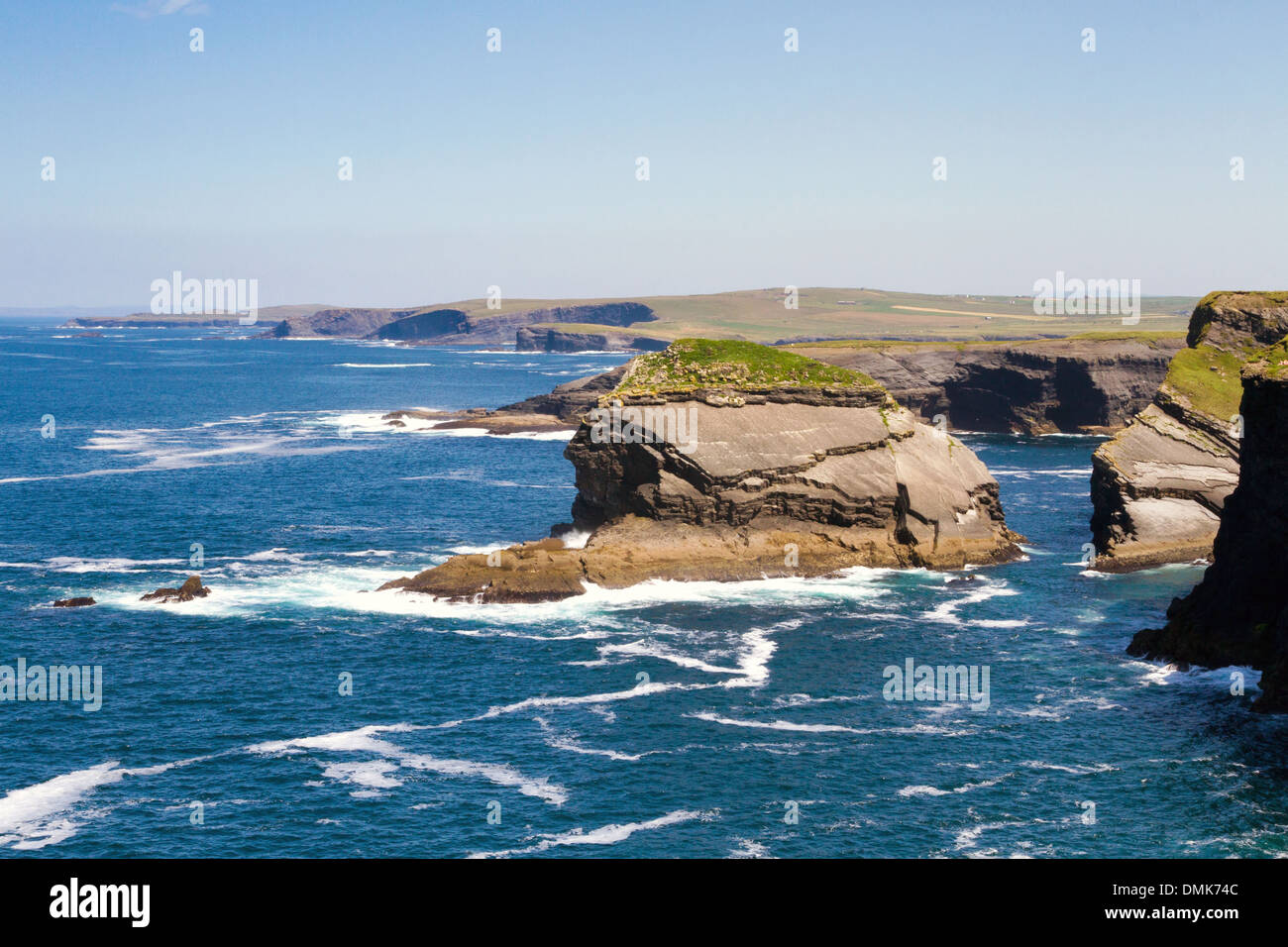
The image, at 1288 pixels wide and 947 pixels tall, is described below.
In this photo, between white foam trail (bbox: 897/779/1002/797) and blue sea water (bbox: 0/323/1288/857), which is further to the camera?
white foam trail (bbox: 897/779/1002/797)

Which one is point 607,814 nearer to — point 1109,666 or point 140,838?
point 140,838

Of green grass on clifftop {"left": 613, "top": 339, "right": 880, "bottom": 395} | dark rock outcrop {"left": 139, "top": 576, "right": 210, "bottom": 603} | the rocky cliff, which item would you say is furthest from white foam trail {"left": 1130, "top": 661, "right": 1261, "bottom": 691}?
dark rock outcrop {"left": 139, "top": 576, "right": 210, "bottom": 603}

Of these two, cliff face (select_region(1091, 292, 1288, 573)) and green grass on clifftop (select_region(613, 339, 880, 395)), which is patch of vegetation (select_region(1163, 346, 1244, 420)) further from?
green grass on clifftop (select_region(613, 339, 880, 395))

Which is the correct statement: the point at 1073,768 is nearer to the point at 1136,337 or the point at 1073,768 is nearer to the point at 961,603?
the point at 961,603

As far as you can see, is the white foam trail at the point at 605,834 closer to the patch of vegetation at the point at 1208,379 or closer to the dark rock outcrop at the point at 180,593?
the dark rock outcrop at the point at 180,593

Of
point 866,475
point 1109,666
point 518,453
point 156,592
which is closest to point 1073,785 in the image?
point 1109,666

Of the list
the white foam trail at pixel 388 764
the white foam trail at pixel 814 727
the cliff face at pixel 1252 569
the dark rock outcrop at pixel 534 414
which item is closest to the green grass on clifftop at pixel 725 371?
the cliff face at pixel 1252 569
